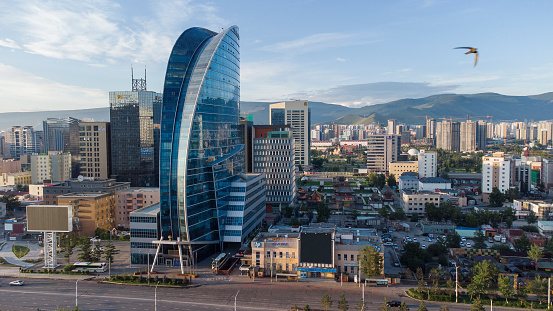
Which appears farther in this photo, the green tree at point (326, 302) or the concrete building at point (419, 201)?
the concrete building at point (419, 201)

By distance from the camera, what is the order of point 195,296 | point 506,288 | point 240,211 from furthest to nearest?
point 240,211 → point 195,296 → point 506,288

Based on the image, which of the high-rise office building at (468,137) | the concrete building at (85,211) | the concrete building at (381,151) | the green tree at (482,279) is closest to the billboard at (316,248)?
the green tree at (482,279)

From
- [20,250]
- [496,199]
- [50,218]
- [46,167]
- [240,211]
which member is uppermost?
[46,167]

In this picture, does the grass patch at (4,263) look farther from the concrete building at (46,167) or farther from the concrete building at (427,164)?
the concrete building at (427,164)

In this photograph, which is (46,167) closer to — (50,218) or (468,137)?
(50,218)

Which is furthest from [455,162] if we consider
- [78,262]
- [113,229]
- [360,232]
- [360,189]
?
[78,262]

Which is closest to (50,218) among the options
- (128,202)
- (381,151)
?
(128,202)

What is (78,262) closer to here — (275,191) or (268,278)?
(268,278)
